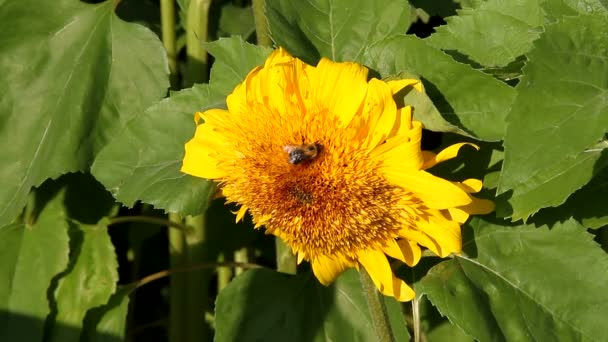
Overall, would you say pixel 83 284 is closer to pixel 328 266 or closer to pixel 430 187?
pixel 328 266

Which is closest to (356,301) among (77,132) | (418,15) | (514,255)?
(514,255)

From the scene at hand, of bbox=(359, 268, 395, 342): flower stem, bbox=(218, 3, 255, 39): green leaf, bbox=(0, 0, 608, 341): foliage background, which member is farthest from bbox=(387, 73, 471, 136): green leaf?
bbox=(218, 3, 255, 39): green leaf

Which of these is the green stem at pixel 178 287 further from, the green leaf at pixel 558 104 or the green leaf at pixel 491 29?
the green leaf at pixel 558 104

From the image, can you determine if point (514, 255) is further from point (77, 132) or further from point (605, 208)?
point (77, 132)

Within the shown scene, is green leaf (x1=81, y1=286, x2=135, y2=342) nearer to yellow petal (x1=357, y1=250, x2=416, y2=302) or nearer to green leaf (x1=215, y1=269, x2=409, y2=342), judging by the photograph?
green leaf (x1=215, y1=269, x2=409, y2=342)

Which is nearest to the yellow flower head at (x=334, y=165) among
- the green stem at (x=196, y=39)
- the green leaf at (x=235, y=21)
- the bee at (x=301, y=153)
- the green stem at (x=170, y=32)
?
the bee at (x=301, y=153)

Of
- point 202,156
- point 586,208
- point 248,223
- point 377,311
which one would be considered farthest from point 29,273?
point 586,208
